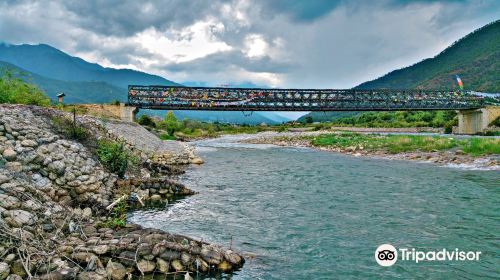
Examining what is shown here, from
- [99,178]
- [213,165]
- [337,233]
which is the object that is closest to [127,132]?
[213,165]

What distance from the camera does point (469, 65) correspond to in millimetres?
147375

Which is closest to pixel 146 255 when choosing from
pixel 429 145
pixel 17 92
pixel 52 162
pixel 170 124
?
pixel 52 162

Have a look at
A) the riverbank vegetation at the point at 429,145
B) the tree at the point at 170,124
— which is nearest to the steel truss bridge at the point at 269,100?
the tree at the point at 170,124

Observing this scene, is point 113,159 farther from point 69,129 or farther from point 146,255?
point 146,255

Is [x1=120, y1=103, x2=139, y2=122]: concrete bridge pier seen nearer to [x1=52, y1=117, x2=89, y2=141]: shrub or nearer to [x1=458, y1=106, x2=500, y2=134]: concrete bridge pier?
[x1=52, y1=117, x2=89, y2=141]: shrub

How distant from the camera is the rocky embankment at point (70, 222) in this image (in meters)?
7.93

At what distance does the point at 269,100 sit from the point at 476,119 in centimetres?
3874

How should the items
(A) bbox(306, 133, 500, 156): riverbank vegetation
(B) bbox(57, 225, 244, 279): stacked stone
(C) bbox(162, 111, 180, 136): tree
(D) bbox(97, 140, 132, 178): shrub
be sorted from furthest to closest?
1. (C) bbox(162, 111, 180, 136): tree
2. (A) bbox(306, 133, 500, 156): riverbank vegetation
3. (D) bbox(97, 140, 132, 178): shrub
4. (B) bbox(57, 225, 244, 279): stacked stone

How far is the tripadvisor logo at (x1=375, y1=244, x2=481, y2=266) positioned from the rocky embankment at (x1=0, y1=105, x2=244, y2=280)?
12.0 feet

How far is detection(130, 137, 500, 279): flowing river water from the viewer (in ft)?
29.0

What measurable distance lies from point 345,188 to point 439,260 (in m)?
9.73

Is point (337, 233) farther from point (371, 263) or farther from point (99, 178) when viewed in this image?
point (99, 178)

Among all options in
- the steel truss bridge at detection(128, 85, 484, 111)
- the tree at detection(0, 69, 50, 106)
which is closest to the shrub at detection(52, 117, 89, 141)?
the tree at detection(0, 69, 50, 106)

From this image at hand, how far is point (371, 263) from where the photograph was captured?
9.09 metres
